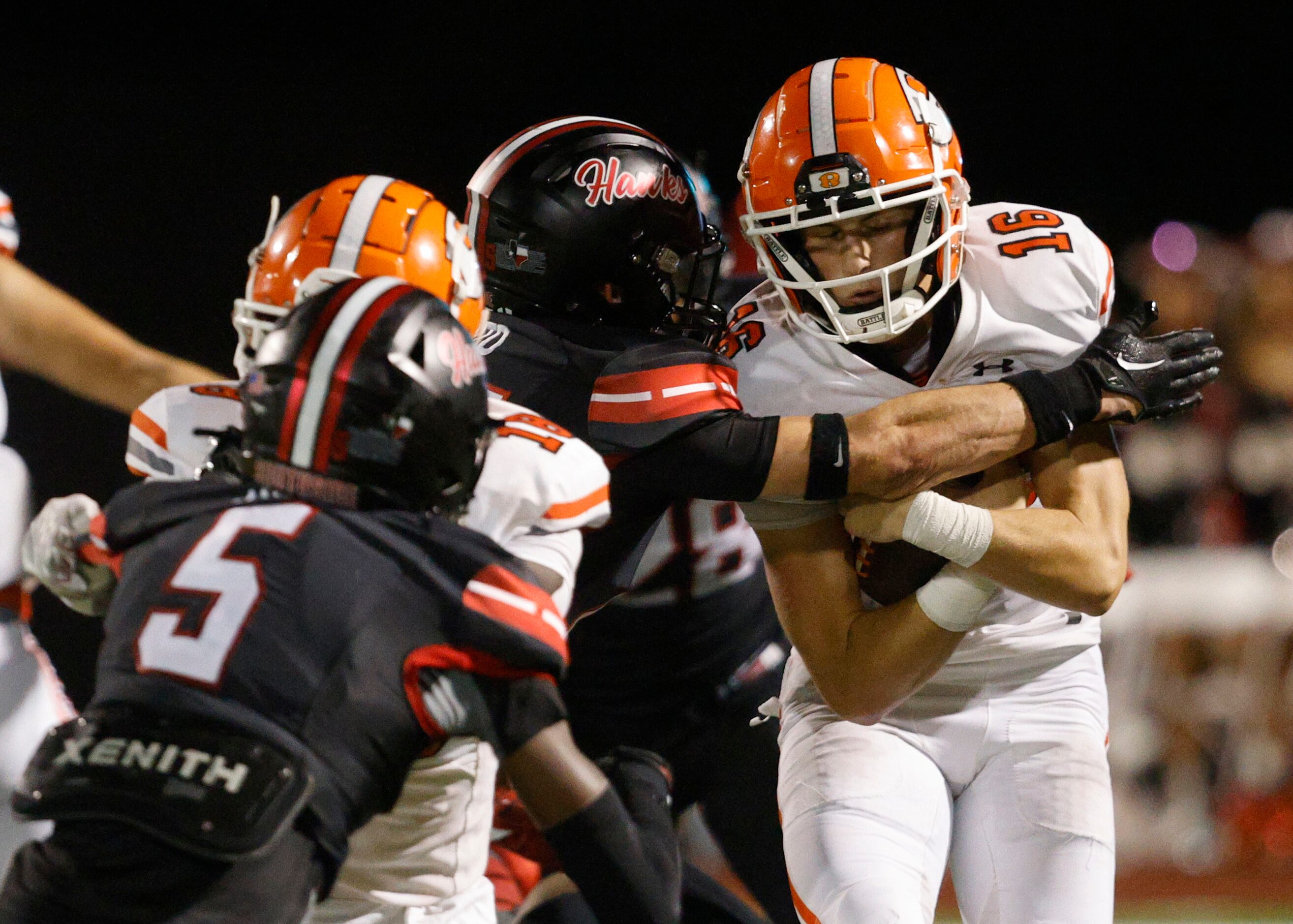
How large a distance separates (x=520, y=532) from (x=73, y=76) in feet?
12.7

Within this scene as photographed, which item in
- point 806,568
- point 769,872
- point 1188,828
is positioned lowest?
point 1188,828

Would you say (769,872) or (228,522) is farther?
(769,872)

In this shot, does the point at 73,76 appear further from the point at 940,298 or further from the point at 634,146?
the point at 940,298

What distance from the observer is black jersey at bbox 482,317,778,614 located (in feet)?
7.00

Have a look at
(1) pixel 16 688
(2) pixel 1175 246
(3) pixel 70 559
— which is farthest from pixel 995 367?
(2) pixel 1175 246

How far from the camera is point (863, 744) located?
2.23m

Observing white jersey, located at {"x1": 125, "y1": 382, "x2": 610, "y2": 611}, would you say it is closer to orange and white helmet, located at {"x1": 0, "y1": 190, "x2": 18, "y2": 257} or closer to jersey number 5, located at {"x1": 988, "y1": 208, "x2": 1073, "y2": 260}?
jersey number 5, located at {"x1": 988, "y1": 208, "x2": 1073, "y2": 260}

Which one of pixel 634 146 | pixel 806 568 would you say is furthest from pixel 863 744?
pixel 634 146

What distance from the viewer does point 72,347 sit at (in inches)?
116

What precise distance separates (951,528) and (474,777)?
80 cm

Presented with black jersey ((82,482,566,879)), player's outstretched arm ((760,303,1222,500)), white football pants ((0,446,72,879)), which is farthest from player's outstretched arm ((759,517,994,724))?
white football pants ((0,446,72,879))

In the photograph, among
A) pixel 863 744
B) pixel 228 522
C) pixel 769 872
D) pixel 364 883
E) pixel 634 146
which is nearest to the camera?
pixel 228 522

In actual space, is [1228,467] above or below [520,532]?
below

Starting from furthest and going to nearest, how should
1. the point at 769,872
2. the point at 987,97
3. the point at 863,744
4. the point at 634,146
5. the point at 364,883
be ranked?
the point at 987,97 < the point at 769,872 < the point at 634,146 < the point at 863,744 < the point at 364,883
